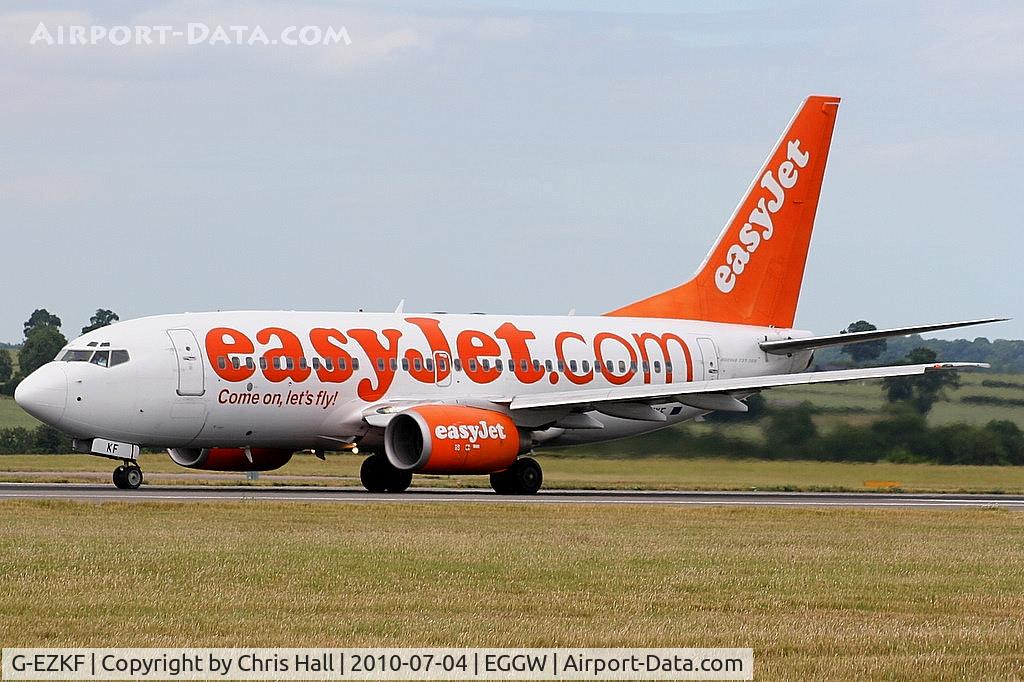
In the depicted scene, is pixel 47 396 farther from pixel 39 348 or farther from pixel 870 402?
pixel 39 348

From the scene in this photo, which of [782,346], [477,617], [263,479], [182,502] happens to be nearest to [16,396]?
[182,502]

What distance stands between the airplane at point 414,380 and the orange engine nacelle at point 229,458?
4 centimetres

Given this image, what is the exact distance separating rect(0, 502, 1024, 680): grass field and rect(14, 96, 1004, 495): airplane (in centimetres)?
975

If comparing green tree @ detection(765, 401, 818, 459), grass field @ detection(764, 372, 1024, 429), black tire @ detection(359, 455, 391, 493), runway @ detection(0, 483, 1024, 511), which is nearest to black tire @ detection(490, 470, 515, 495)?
runway @ detection(0, 483, 1024, 511)

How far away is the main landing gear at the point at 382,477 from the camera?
124ft

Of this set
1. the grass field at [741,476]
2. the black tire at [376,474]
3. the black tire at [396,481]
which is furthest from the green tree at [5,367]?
the black tire at [396,481]

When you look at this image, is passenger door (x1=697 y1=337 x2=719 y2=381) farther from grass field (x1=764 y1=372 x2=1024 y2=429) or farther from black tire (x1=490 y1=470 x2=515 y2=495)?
black tire (x1=490 y1=470 x2=515 y2=495)

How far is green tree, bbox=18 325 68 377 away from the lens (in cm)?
7981

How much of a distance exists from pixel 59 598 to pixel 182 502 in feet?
46.8

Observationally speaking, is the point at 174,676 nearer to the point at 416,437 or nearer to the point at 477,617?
the point at 477,617

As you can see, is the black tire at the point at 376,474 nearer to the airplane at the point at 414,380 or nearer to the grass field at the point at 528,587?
the airplane at the point at 414,380

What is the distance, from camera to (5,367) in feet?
271
